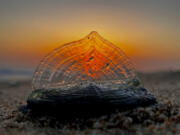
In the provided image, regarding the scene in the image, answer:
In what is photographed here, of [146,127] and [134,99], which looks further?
[134,99]

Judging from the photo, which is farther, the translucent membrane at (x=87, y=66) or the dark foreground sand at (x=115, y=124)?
the translucent membrane at (x=87, y=66)

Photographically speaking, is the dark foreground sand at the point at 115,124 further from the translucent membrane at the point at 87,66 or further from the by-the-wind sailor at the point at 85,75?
the translucent membrane at the point at 87,66

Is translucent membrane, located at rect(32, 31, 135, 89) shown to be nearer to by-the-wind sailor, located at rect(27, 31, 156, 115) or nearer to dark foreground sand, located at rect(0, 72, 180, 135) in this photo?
by-the-wind sailor, located at rect(27, 31, 156, 115)

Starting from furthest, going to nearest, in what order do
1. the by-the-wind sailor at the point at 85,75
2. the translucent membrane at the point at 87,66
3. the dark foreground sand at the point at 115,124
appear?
the translucent membrane at the point at 87,66 < the by-the-wind sailor at the point at 85,75 < the dark foreground sand at the point at 115,124

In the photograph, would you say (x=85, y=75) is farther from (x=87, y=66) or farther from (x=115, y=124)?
(x=115, y=124)

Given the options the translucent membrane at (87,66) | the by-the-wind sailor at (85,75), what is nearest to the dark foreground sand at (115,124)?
the by-the-wind sailor at (85,75)

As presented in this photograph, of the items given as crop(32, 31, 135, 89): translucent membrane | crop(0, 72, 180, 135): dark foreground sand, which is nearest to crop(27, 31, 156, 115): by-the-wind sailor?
crop(32, 31, 135, 89): translucent membrane

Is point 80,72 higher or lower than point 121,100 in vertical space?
higher

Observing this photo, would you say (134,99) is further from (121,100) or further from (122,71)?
(122,71)

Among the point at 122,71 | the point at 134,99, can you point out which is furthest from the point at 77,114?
the point at 122,71
